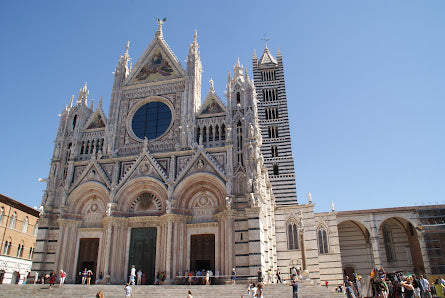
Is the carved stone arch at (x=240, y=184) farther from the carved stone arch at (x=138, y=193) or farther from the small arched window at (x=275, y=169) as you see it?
the small arched window at (x=275, y=169)

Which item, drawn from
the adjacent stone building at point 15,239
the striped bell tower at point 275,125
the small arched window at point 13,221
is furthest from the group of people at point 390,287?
the small arched window at point 13,221

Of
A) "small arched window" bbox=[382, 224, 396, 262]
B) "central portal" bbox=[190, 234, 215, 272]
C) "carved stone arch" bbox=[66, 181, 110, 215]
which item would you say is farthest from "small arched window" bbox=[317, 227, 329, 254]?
"carved stone arch" bbox=[66, 181, 110, 215]

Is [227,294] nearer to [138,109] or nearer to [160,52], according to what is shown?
[138,109]

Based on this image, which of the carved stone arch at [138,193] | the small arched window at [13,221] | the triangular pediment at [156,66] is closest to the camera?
the carved stone arch at [138,193]

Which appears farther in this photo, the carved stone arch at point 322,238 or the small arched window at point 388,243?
the small arched window at point 388,243

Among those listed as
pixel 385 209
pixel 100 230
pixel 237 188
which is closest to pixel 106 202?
pixel 100 230

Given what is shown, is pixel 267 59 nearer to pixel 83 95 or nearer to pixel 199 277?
pixel 83 95

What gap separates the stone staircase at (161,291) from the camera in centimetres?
1789

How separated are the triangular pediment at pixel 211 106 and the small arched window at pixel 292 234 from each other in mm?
13164

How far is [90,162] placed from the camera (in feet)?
86.8

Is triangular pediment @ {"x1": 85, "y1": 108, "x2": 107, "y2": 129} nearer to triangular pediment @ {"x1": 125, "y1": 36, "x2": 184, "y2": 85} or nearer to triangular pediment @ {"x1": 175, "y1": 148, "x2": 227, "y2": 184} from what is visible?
triangular pediment @ {"x1": 125, "y1": 36, "x2": 184, "y2": 85}

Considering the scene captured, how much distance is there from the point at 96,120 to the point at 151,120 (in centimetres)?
481

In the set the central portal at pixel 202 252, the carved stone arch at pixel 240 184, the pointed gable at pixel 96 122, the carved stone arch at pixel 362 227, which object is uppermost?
Answer: the pointed gable at pixel 96 122

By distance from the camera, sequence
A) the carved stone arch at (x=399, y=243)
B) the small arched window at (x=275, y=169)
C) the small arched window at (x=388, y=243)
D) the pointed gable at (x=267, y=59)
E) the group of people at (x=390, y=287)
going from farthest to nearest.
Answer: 1. the pointed gable at (x=267, y=59)
2. the small arched window at (x=275, y=169)
3. the small arched window at (x=388, y=243)
4. the carved stone arch at (x=399, y=243)
5. the group of people at (x=390, y=287)
